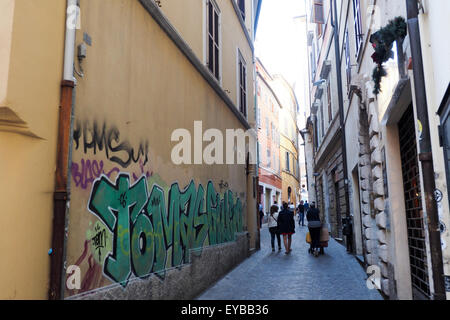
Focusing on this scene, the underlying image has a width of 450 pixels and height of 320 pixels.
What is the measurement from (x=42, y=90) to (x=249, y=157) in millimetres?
10059

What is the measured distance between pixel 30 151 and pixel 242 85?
10.3 metres

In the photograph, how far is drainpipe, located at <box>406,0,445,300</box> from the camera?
405 cm

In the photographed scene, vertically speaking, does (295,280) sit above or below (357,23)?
below

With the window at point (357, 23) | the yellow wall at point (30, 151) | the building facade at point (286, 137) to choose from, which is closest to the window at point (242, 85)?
the window at point (357, 23)

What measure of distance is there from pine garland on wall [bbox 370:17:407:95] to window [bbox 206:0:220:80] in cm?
417

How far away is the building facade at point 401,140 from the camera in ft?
12.9

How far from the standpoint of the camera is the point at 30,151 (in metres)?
3.59

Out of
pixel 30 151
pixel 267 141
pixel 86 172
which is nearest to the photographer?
pixel 30 151

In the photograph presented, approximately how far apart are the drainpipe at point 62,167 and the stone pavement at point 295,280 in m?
3.73

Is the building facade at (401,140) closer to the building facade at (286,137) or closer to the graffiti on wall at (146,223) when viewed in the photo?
the graffiti on wall at (146,223)

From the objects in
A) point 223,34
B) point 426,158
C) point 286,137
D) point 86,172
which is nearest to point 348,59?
point 223,34

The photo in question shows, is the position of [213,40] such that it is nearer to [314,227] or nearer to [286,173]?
[314,227]

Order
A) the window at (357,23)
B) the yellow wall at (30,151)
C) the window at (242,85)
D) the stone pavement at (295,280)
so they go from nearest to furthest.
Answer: the yellow wall at (30,151), the stone pavement at (295,280), the window at (357,23), the window at (242,85)

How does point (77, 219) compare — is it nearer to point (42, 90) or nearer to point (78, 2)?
point (42, 90)
